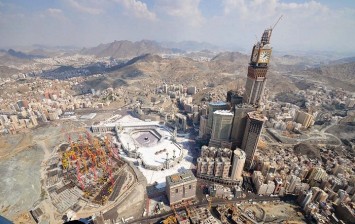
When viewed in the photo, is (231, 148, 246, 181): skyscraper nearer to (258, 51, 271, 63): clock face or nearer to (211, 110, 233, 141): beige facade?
(211, 110, 233, 141): beige facade

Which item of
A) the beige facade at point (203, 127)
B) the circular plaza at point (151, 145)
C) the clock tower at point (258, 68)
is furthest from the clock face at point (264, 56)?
the circular plaza at point (151, 145)

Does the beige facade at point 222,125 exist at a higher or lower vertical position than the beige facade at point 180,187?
higher

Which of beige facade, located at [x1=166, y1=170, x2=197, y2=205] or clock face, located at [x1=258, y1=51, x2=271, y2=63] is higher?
clock face, located at [x1=258, y1=51, x2=271, y2=63]

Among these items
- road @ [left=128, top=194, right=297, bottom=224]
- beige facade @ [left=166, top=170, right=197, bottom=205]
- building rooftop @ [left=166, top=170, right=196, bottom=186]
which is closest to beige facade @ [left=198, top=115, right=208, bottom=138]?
beige facade @ [left=166, top=170, right=197, bottom=205]

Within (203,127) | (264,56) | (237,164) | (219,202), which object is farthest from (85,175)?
(264,56)

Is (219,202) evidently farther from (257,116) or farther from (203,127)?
(203,127)

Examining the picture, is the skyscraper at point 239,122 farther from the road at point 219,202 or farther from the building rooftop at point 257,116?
the road at point 219,202

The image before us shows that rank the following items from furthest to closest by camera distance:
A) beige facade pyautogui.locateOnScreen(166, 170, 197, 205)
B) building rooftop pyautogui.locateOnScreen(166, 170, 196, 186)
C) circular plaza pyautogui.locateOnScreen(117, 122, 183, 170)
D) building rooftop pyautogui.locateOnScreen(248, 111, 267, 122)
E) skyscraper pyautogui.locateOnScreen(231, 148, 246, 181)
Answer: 1. circular plaza pyautogui.locateOnScreen(117, 122, 183, 170)
2. building rooftop pyautogui.locateOnScreen(248, 111, 267, 122)
3. skyscraper pyautogui.locateOnScreen(231, 148, 246, 181)
4. building rooftop pyautogui.locateOnScreen(166, 170, 196, 186)
5. beige facade pyautogui.locateOnScreen(166, 170, 197, 205)
